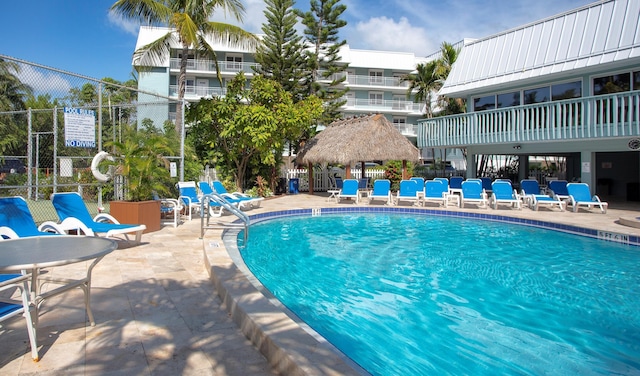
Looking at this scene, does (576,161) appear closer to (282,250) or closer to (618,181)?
(618,181)

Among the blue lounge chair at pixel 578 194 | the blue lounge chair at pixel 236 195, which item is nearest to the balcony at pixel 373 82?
the blue lounge chair at pixel 236 195

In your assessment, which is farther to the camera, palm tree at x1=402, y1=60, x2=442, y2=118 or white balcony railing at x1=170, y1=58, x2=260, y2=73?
white balcony railing at x1=170, y1=58, x2=260, y2=73

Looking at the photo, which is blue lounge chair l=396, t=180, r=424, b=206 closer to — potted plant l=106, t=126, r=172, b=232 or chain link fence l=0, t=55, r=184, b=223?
chain link fence l=0, t=55, r=184, b=223

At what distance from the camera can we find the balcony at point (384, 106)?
3699cm

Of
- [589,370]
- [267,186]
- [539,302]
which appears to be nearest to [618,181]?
[267,186]

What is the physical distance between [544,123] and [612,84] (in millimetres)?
2173

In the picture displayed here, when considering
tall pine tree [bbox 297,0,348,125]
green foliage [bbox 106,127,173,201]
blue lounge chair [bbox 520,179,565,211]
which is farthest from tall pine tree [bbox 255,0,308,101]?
green foliage [bbox 106,127,173,201]

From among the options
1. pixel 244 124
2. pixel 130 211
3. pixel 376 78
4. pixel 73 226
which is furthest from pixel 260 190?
pixel 376 78

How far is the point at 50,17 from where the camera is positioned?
14289 mm

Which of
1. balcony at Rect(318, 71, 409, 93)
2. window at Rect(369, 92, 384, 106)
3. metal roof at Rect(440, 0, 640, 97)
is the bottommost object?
metal roof at Rect(440, 0, 640, 97)

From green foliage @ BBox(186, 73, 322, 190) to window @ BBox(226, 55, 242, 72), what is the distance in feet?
63.2

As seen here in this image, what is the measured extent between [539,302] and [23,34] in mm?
15791

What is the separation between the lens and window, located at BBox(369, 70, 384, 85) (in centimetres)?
3762

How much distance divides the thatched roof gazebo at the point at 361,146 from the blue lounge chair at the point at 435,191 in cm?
301
